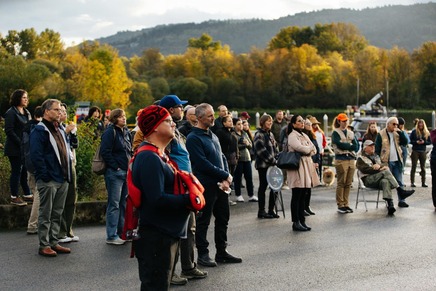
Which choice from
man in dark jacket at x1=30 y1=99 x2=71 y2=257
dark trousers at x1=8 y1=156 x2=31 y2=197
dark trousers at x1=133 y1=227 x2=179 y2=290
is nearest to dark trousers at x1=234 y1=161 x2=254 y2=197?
dark trousers at x1=8 y1=156 x2=31 y2=197

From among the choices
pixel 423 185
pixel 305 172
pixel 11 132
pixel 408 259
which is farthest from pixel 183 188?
pixel 423 185

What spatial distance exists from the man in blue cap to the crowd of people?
0.01 m

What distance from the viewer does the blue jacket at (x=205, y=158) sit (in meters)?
7.95

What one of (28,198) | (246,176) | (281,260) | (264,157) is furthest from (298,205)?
(28,198)

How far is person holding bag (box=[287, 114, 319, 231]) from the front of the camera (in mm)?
10898

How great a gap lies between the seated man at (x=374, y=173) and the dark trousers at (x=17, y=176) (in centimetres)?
675

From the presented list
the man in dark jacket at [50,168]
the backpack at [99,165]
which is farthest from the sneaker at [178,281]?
the backpack at [99,165]

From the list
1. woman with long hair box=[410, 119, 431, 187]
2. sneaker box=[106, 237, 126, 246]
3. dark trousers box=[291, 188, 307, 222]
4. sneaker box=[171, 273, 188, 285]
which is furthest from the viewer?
woman with long hair box=[410, 119, 431, 187]

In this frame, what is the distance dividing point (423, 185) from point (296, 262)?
10.8 m

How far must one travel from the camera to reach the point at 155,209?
4.75 m

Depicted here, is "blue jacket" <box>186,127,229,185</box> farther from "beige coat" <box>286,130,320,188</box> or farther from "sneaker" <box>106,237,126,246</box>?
"beige coat" <box>286,130,320,188</box>

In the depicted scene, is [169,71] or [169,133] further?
[169,71]

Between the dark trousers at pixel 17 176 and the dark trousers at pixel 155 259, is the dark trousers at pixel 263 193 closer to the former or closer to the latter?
the dark trousers at pixel 17 176

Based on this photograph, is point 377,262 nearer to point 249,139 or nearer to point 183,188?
point 183,188
